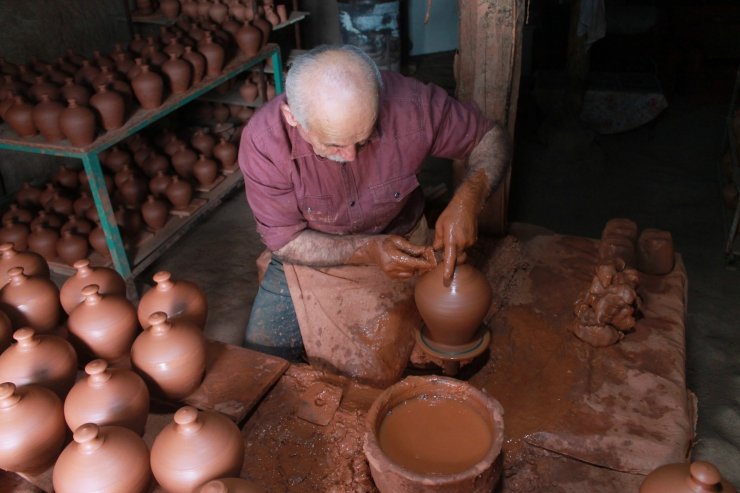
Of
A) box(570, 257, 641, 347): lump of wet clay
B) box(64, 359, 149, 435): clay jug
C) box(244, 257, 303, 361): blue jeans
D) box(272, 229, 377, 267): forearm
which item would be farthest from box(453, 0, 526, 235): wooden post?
box(64, 359, 149, 435): clay jug

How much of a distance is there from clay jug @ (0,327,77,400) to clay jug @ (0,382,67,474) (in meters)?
0.08

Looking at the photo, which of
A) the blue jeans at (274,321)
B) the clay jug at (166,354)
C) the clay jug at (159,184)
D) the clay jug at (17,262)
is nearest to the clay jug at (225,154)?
the clay jug at (159,184)

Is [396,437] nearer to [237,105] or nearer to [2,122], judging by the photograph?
[2,122]

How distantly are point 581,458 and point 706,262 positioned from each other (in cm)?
239

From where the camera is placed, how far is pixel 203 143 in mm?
4551

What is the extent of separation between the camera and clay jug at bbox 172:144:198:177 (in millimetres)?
4379

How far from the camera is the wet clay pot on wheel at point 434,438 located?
1496 millimetres

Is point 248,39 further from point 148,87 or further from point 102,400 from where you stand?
point 102,400

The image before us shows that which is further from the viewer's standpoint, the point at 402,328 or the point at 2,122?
the point at 2,122

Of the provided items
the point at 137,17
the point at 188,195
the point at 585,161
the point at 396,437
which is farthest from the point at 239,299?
the point at 585,161

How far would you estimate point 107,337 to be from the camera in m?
1.90

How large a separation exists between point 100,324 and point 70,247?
1.91 metres

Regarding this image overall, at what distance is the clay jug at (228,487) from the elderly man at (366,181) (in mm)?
956

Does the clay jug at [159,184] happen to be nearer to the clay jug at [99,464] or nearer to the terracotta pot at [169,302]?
the terracotta pot at [169,302]
